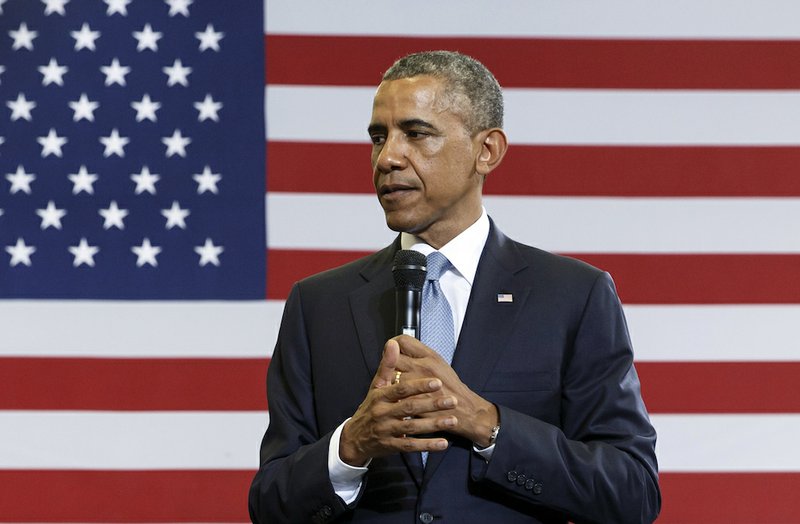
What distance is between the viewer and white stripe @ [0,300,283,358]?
9.19 feet

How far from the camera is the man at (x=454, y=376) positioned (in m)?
1.38

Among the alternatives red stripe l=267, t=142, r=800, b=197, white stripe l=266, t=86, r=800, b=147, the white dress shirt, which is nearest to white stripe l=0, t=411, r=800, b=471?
red stripe l=267, t=142, r=800, b=197

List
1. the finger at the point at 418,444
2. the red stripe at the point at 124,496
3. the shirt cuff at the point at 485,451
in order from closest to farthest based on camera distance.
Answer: the finger at the point at 418,444 < the shirt cuff at the point at 485,451 < the red stripe at the point at 124,496

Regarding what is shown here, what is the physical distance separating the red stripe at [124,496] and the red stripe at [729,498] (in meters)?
1.18

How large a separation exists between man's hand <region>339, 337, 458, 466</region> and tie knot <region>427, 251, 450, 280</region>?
0.28 metres

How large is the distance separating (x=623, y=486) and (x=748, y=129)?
5.65ft

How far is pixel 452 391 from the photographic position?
1333mm

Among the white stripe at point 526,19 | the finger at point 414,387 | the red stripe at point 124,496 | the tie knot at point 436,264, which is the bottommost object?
the red stripe at point 124,496

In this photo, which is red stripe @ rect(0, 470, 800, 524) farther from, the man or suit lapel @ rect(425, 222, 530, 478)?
suit lapel @ rect(425, 222, 530, 478)

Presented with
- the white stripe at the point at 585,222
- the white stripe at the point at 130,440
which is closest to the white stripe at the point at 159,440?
the white stripe at the point at 130,440

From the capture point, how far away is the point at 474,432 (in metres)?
1.37

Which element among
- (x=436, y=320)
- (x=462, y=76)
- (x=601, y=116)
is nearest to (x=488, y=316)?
(x=436, y=320)

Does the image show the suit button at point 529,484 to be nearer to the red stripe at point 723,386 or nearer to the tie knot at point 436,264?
the tie knot at point 436,264

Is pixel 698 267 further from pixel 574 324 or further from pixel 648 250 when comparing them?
pixel 574 324
